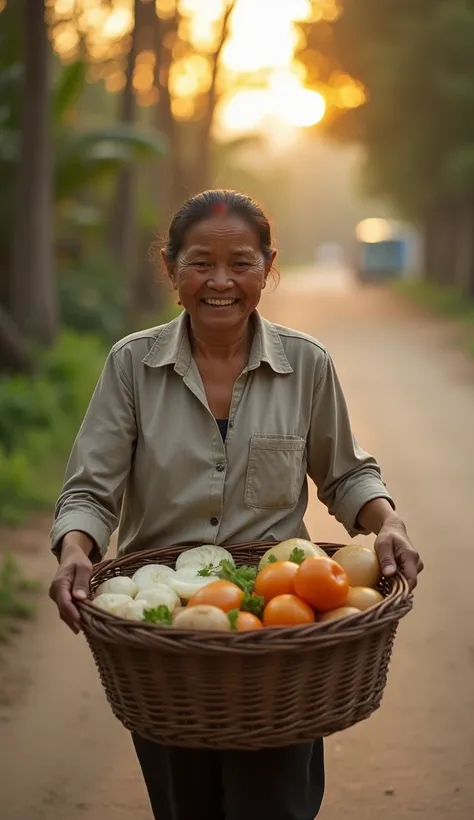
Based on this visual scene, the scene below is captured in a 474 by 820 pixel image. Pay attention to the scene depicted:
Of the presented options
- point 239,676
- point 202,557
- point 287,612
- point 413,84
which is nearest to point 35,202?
point 202,557

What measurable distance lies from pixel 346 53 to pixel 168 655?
26.3m

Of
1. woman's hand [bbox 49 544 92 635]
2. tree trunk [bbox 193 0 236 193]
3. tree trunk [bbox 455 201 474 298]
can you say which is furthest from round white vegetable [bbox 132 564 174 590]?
tree trunk [bbox 193 0 236 193]

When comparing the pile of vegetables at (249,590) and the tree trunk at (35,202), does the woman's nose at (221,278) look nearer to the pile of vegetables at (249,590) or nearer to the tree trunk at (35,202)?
the pile of vegetables at (249,590)

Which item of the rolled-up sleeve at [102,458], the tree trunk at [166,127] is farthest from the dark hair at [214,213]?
the tree trunk at [166,127]

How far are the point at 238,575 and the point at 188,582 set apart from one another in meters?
0.12

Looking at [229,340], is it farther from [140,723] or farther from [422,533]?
[422,533]

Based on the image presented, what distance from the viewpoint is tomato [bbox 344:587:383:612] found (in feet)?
8.15

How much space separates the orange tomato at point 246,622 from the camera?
232 cm

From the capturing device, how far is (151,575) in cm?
260

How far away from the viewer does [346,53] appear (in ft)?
87.7

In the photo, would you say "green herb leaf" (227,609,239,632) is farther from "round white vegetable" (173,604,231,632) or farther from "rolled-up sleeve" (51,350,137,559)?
"rolled-up sleeve" (51,350,137,559)

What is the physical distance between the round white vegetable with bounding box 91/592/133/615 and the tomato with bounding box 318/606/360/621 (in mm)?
431

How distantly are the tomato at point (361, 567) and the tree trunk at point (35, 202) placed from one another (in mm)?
9063

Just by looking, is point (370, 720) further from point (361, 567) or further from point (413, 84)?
point (413, 84)
